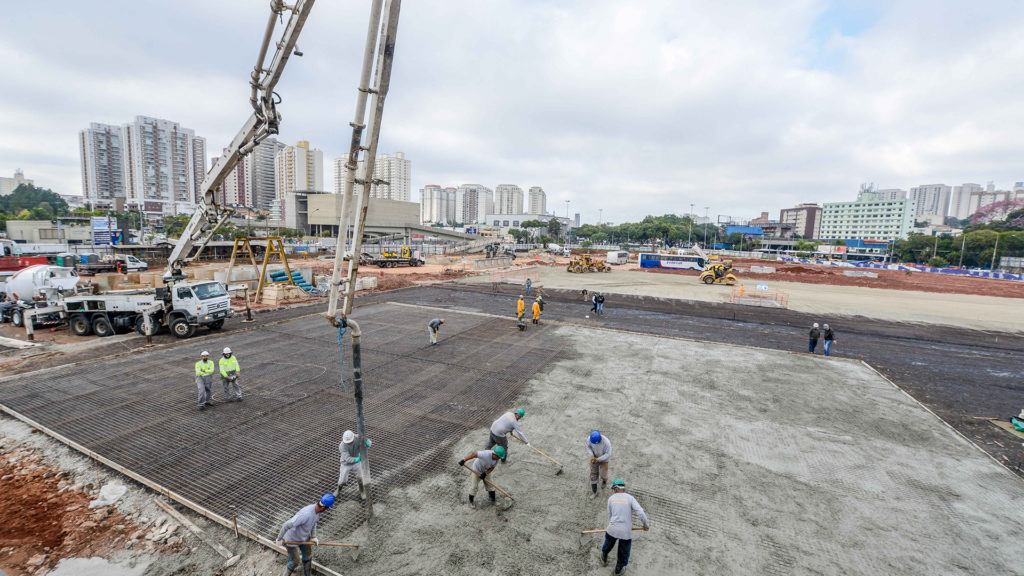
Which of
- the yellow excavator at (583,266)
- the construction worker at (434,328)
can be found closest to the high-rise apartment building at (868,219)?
the yellow excavator at (583,266)

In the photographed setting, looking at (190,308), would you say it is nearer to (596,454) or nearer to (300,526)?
(300,526)

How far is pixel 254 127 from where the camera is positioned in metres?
15.8

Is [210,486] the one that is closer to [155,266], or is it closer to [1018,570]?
[1018,570]

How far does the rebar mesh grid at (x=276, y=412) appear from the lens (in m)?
7.40

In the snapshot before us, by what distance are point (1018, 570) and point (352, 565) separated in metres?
9.42

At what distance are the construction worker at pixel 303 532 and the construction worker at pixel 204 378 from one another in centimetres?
631

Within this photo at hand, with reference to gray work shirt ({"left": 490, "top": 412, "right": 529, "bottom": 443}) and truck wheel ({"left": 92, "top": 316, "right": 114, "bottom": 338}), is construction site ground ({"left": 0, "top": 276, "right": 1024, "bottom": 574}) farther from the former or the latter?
truck wheel ({"left": 92, "top": 316, "right": 114, "bottom": 338})

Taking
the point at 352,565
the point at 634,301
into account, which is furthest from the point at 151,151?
the point at 352,565

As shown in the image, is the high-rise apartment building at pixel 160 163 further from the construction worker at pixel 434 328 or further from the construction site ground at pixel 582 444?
the construction site ground at pixel 582 444

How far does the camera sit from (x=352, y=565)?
18.3 feet

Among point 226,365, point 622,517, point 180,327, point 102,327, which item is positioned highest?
point 226,365

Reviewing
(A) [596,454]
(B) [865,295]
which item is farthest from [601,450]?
(B) [865,295]

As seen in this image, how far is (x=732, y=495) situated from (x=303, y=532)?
7080 millimetres

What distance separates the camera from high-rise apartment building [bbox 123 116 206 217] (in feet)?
470
